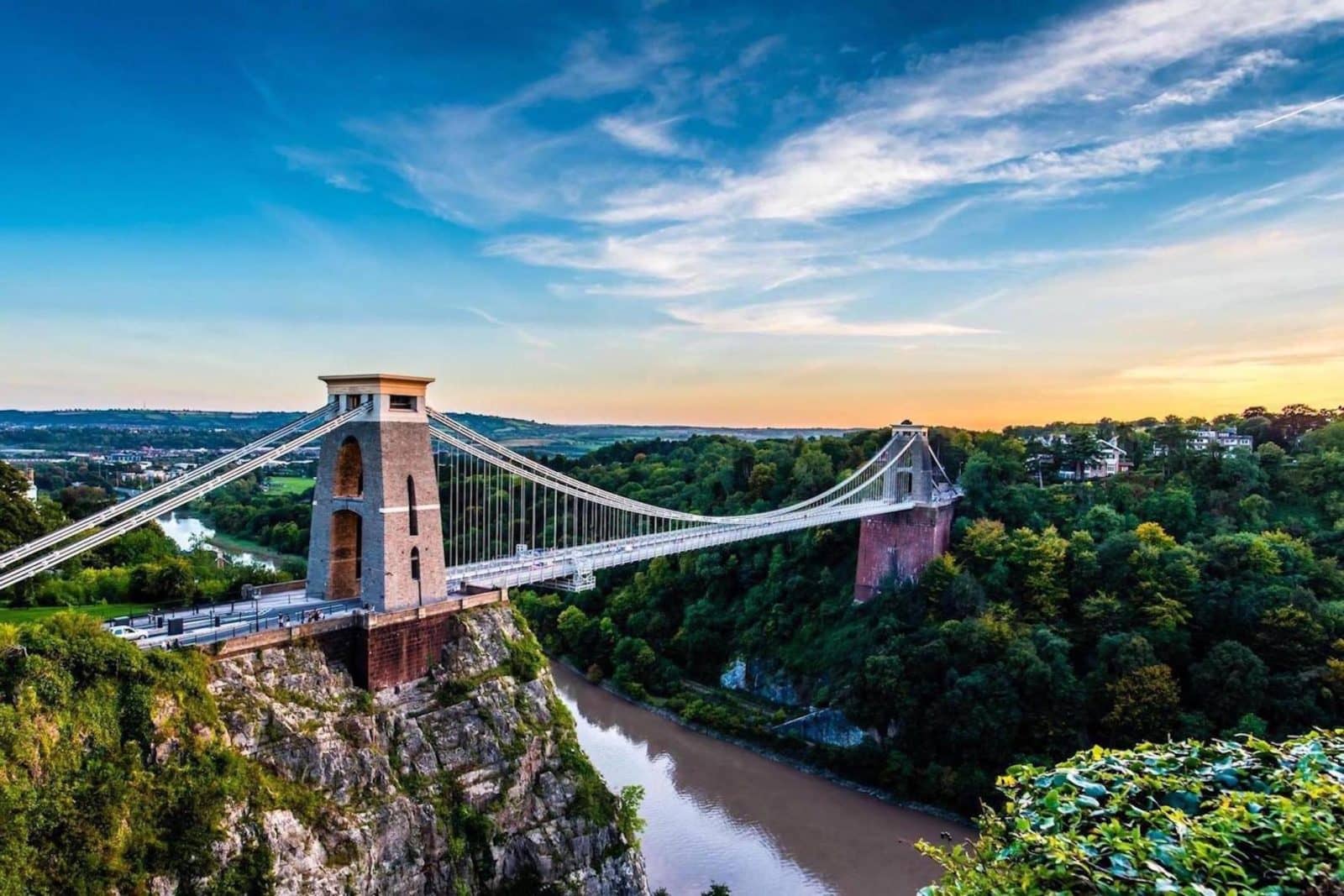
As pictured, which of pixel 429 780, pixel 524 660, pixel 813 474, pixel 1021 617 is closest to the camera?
pixel 429 780

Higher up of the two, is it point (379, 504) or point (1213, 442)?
point (1213, 442)

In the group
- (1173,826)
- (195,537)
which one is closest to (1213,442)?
(1173,826)

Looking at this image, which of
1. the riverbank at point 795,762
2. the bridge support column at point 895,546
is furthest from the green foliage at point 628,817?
the bridge support column at point 895,546

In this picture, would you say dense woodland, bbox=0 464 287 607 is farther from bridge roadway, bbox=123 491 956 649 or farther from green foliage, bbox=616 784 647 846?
green foliage, bbox=616 784 647 846

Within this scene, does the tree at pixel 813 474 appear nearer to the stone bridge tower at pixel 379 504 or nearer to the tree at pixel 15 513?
the stone bridge tower at pixel 379 504

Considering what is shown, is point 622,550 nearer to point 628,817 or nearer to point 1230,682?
point 628,817
